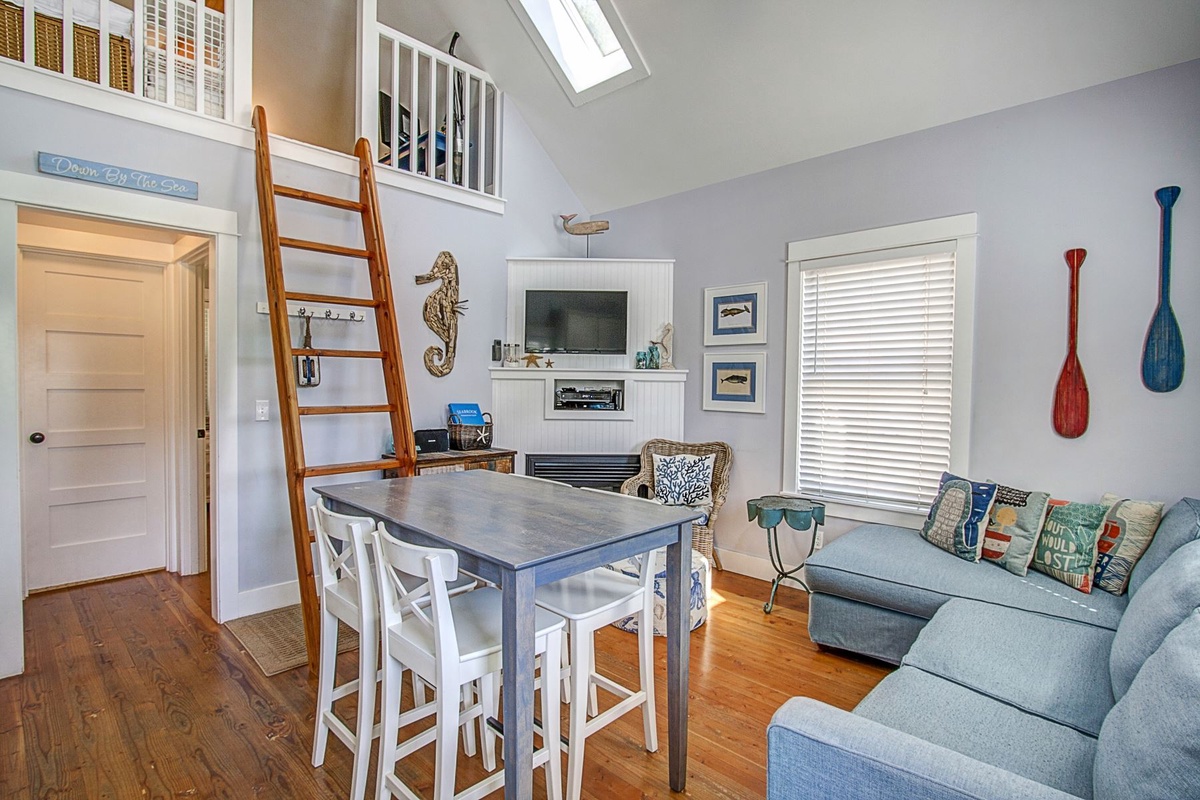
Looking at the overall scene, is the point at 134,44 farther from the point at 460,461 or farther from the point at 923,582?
the point at 923,582

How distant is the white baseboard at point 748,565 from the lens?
12.8ft

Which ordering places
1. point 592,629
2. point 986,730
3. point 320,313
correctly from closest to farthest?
point 986,730
point 592,629
point 320,313

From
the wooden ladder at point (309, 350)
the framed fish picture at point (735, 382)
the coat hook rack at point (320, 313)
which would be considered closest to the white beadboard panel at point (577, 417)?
the framed fish picture at point (735, 382)

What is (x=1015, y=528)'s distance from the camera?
264 centimetres

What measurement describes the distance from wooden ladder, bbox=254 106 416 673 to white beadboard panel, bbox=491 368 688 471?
4.15 feet

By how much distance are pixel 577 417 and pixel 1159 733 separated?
364 centimetres

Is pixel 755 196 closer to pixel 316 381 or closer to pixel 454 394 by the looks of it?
pixel 454 394

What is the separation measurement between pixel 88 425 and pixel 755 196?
4496mm

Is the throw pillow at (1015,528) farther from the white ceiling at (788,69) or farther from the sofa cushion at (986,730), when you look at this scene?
the white ceiling at (788,69)

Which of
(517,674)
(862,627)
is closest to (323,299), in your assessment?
(517,674)

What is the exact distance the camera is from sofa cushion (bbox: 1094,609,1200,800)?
939 mm

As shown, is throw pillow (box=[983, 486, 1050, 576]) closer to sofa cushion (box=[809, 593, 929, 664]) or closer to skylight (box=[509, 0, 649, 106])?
sofa cushion (box=[809, 593, 929, 664])

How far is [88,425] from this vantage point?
358cm

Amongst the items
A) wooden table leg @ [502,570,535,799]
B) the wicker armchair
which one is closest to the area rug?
wooden table leg @ [502,570,535,799]
